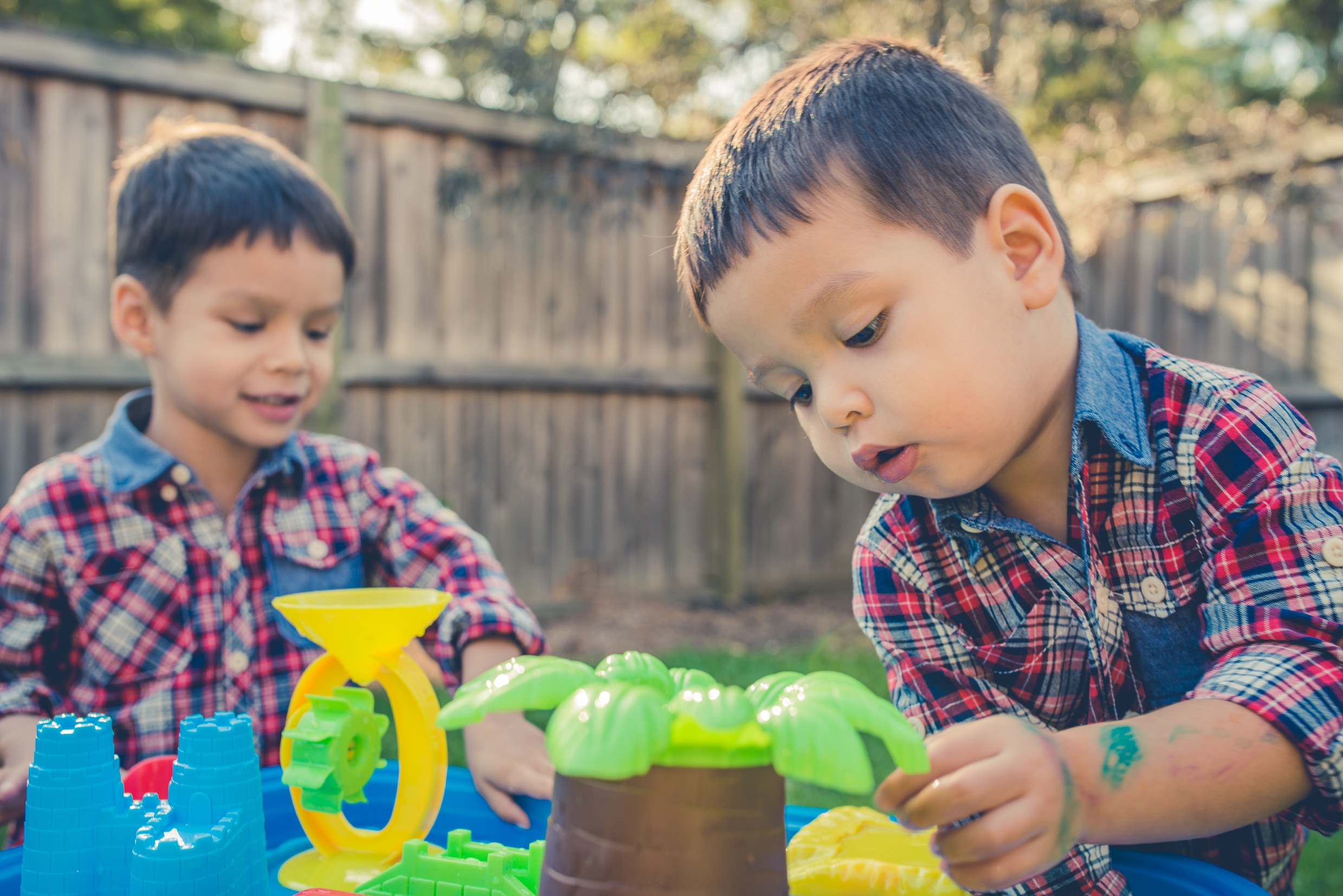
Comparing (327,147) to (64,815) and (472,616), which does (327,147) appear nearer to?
(472,616)

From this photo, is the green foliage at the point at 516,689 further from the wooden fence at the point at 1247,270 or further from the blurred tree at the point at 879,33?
the wooden fence at the point at 1247,270

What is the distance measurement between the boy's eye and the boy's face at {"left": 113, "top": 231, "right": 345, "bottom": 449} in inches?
41.3

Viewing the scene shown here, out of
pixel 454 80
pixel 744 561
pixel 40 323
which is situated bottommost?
pixel 744 561

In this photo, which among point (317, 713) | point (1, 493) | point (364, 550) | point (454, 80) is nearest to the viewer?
point (317, 713)

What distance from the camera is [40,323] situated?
11.5ft

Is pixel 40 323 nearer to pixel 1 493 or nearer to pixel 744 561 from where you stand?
pixel 1 493

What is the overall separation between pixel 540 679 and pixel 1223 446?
78cm

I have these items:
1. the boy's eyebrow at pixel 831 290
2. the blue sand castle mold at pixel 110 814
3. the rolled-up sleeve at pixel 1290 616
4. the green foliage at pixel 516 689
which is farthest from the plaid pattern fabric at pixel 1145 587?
the blue sand castle mold at pixel 110 814

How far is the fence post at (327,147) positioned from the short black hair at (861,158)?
10.4 feet

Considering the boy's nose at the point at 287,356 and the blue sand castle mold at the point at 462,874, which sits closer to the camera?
the blue sand castle mold at the point at 462,874

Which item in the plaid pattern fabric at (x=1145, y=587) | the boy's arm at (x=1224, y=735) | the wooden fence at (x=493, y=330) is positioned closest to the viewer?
the boy's arm at (x=1224, y=735)

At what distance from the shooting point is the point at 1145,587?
3.70ft

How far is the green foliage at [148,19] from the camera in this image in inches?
284

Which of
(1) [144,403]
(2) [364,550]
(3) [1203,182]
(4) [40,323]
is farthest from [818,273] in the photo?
(3) [1203,182]
